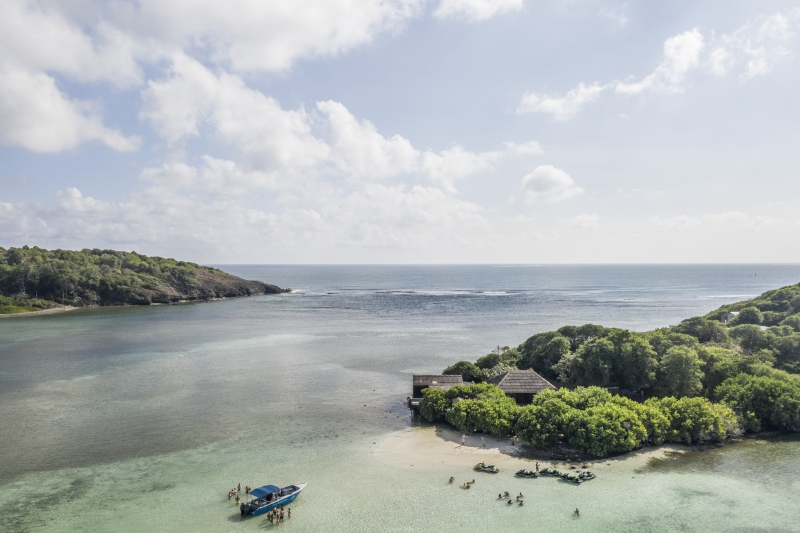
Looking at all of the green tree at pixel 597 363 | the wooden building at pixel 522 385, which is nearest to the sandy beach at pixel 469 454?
the wooden building at pixel 522 385

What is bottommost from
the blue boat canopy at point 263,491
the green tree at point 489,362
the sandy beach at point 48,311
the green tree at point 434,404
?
the blue boat canopy at point 263,491

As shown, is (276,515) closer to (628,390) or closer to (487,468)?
(487,468)

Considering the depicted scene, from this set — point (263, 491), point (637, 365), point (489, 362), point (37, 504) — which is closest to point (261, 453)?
point (263, 491)

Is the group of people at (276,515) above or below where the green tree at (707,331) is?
below

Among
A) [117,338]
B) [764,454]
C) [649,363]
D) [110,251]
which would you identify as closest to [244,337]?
[117,338]

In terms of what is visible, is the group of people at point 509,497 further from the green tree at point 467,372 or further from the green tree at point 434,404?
the green tree at point 467,372

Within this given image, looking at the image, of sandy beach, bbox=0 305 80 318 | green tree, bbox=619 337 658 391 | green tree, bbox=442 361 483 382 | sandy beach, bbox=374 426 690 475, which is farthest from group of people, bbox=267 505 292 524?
sandy beach, bbox=0 305 80 318
